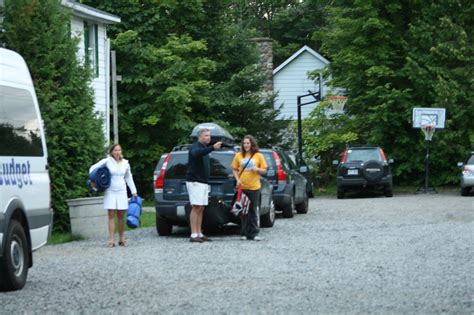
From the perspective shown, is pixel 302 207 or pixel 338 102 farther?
pixel 338 102

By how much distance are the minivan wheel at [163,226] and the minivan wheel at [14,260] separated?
23.5 feet

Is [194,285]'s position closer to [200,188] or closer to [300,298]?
[300,298]

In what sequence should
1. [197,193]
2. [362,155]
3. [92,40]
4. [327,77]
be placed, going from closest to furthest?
[197,193] → [92,40] → [362,155] → [327,77]

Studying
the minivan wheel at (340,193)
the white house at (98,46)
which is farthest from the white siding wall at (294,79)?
the white house at (98,46)

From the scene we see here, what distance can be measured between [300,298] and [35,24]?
12989 millimetres

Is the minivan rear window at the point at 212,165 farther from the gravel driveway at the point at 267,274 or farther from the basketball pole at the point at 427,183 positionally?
the basketball pole at the point at 427,183

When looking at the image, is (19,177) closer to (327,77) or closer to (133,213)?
(133,213)

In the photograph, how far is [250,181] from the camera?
1778 cm

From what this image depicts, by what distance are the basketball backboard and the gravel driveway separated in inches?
804

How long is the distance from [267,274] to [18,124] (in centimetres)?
335

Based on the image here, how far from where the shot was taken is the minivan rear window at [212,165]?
18531 millimetres

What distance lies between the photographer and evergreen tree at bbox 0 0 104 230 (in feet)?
69.5

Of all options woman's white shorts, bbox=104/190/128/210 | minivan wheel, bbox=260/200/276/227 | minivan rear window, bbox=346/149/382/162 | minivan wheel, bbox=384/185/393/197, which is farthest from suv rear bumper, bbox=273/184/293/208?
minivan wheel, bbox=384/185/393/197

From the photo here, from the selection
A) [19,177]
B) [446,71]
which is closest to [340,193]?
[446,71]
